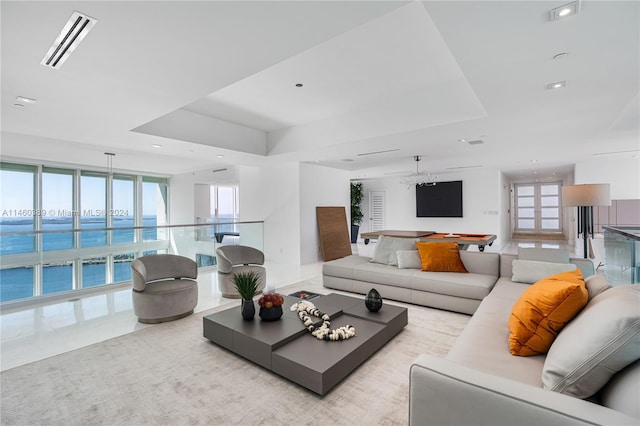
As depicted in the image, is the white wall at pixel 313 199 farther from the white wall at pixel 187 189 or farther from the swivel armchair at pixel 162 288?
the swivel armchair at pixel 162 288

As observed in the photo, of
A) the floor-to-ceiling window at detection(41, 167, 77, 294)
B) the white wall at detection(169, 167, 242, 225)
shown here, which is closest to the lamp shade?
the white wall at detection(169, 167, 242, 225)

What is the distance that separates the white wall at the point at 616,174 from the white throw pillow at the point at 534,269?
650cm

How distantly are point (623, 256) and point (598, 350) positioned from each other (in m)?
2.91

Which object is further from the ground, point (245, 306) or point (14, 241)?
point (14, 241)

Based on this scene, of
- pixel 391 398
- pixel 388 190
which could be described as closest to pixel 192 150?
pixel 391 398

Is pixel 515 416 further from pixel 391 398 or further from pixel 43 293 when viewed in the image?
pixel 43 293

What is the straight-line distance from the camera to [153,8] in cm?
188

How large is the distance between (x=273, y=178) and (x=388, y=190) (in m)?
5.33

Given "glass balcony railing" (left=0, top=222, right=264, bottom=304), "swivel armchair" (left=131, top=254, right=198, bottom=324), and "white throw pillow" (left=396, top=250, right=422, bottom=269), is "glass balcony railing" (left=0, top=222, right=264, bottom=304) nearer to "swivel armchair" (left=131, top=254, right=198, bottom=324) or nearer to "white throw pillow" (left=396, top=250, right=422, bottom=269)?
"swivel armchair" (left=131, top=254, right=198, bottom=324)

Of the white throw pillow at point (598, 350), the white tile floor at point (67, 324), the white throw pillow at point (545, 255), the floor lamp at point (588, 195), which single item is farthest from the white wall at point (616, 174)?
the white tile floor at point (67, 324)

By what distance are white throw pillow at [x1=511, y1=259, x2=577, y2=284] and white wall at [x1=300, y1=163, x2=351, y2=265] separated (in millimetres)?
4562

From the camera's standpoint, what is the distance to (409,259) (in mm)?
4410

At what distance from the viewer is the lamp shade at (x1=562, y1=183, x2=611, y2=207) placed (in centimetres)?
447

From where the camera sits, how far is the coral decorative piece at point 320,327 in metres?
2.55
